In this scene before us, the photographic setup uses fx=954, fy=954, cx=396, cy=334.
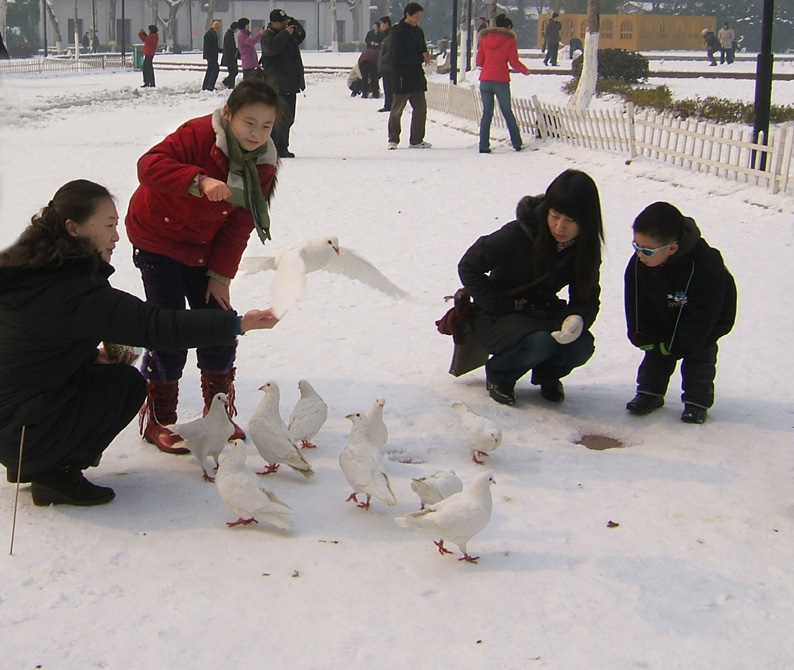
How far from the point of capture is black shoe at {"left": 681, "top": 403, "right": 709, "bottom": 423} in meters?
4.65

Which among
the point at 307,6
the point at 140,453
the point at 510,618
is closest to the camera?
the point at 510,618

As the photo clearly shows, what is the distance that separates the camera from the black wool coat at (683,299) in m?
4.57

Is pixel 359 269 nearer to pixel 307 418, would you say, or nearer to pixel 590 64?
pixel 307 418

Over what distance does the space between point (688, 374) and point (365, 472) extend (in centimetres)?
200

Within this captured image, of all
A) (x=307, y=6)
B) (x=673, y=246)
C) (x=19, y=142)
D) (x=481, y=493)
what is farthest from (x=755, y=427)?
(x=307, y=6)

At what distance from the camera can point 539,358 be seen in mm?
4734

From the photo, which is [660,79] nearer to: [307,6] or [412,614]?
[412,614]

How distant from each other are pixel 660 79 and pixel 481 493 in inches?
1083

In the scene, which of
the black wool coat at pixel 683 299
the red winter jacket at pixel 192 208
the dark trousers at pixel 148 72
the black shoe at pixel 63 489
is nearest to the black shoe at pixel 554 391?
the black wool coat at pixel 683 299

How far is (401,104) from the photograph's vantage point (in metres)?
15.0

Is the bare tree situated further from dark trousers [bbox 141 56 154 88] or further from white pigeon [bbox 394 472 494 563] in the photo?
white pigeon [bbox 394 472 494 563]

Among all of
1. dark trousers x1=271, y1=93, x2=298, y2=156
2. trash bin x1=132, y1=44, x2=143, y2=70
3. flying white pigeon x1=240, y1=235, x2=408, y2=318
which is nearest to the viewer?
flying white pigeon x1=240, y1=235, x2=408, y2=318

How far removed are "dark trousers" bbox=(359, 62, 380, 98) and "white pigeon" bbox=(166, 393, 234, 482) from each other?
2419cm

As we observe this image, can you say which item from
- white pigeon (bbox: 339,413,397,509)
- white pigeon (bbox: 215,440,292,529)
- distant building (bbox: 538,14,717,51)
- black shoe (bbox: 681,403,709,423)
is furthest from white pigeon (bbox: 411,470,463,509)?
distant building (bbox: 538,14,717,51)
